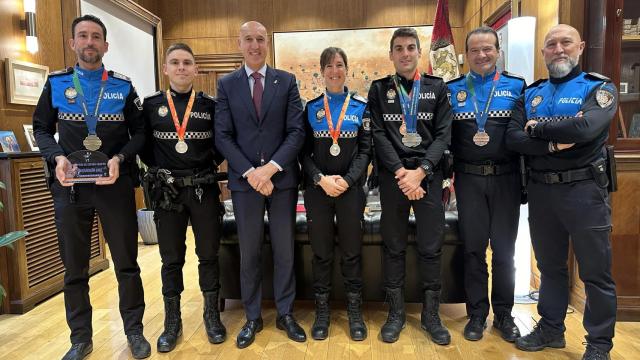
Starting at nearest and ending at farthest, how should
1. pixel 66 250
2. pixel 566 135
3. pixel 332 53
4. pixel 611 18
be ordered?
pixel 566 135
pixel 66 250
pixel 332 53
pixel 611 18

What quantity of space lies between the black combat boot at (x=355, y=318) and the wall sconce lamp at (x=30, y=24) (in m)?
3.58

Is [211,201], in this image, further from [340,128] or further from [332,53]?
[332,53]

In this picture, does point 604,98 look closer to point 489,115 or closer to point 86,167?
point 489,115

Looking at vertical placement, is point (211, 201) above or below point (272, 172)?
below

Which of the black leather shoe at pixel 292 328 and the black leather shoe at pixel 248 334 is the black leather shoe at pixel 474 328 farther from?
the black leather shoe at pixel 248 334

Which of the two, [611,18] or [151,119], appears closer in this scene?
[151,119]

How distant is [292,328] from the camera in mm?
2740

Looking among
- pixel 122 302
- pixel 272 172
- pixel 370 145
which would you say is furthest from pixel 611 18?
pixel 122 302

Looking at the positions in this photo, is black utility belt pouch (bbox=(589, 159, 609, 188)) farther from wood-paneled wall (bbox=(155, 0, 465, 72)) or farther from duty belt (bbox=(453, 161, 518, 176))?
wood-paneled wall (bbox=(155, 0, 465, 72))

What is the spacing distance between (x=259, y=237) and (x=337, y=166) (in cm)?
64

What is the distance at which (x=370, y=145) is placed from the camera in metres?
2.70

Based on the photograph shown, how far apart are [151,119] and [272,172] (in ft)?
2.64

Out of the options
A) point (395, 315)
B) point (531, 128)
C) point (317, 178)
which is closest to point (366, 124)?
point (317, 178)

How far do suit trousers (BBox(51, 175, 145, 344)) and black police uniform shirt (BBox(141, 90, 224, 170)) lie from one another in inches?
10.0
